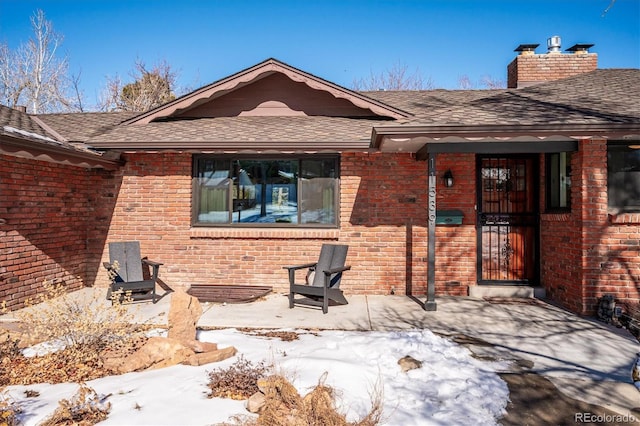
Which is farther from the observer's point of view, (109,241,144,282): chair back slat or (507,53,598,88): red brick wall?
(507,53,598,88): red brick wall

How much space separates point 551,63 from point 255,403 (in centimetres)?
1059

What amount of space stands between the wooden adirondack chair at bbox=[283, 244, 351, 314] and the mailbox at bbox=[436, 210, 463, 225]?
1860 millimetres

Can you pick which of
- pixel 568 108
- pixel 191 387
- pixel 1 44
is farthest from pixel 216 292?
pixel 1 44

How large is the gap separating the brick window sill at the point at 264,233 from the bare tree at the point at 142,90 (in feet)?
62.6

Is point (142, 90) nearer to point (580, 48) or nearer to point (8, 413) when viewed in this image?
point (580, 48)

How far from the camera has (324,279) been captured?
19.8 ft

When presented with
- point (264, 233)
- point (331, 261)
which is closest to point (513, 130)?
point (331, 261)

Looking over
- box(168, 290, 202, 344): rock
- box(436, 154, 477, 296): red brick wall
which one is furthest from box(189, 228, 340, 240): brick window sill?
box(168, 290, 202, 344): rock

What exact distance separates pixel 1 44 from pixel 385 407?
29251 mm

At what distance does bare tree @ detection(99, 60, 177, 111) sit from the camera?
24094 mm

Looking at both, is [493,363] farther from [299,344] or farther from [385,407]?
[299,344]

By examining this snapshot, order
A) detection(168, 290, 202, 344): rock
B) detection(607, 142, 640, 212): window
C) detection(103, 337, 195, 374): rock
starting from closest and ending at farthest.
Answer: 1. detection(103, 337, 195, 374): rock
2. detection(168, 290, 202, 344): rock
3. detection(607, 142, 640, 212): window

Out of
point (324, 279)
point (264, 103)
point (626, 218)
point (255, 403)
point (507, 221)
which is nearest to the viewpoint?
point (255, 403)

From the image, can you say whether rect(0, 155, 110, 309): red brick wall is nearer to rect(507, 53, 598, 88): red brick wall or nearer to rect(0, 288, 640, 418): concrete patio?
rect(0, 288, 640, 418): concrete patio
